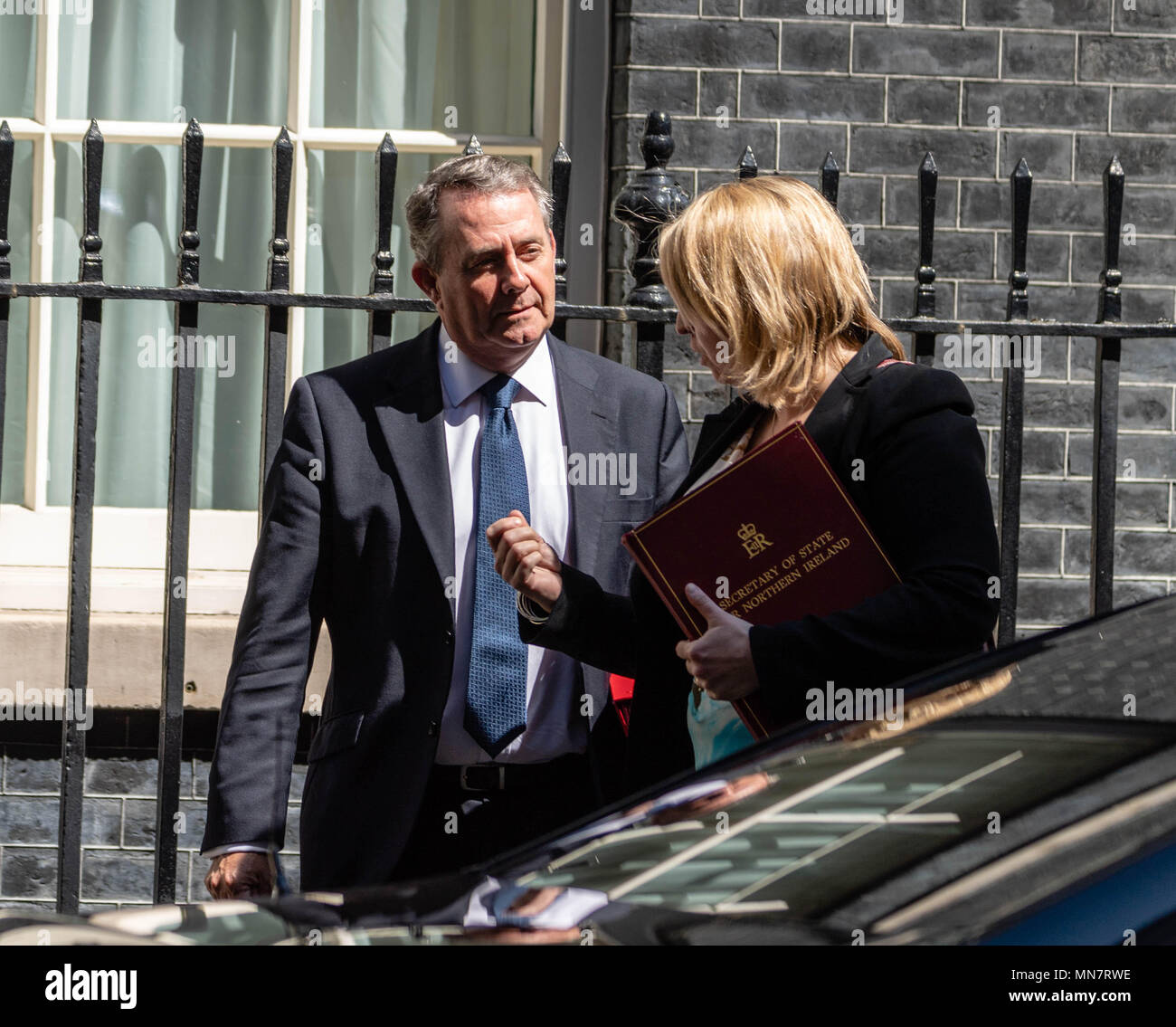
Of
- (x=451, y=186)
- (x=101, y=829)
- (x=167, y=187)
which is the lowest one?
(x=101, y=829)

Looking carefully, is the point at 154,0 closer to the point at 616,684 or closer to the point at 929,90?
the point at 929,90

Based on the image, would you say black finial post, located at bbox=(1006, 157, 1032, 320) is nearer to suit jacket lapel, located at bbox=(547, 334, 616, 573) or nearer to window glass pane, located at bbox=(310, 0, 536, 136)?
suit jacket lapel, located at bbox=(547, 334, 616, 573)

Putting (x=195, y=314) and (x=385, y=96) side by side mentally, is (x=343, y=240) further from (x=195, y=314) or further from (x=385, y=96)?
(x=195, y=314)

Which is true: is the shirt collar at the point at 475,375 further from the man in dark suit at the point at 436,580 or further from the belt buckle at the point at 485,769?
the belt buckle at the point at 485,769

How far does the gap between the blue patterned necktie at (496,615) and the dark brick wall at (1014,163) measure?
2.00 m

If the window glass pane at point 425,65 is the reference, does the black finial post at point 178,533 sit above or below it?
below

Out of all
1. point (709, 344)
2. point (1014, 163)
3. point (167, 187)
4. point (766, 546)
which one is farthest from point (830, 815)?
point (167, 187)

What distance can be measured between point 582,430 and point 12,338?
285 centimetres

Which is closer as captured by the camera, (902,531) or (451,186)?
(902,531)

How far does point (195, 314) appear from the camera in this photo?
3.28m

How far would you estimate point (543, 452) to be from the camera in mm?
2770

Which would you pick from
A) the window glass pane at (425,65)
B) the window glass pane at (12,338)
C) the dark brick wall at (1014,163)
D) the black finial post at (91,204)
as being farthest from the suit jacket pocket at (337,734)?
the window glass pane at (425,65)

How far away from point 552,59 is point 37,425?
6.90 ft

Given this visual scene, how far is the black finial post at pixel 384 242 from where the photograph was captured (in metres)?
3.29
